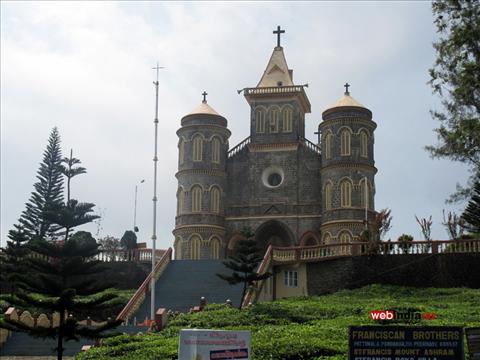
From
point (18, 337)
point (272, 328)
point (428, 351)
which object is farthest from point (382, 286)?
point (428, 351)

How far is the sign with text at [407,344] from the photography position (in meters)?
11.5

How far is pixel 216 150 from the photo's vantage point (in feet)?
143

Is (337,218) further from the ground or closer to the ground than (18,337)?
further from the ground

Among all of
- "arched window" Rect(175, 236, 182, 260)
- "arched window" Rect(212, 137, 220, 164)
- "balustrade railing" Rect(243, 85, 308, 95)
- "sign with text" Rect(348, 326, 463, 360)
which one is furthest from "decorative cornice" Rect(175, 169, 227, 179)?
"sign with text" Rect(348, 326, 463, 360)

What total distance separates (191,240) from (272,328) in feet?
73.0

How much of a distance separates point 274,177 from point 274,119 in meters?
3.20

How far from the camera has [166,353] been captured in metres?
17.4

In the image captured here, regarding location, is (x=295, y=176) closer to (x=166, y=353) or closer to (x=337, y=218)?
(x=337, y=218)

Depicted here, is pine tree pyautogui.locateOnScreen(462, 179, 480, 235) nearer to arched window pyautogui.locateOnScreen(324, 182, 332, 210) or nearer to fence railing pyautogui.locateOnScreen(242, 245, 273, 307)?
arched window pyautogui.locateOnScreen(324, 182, 332, 210)

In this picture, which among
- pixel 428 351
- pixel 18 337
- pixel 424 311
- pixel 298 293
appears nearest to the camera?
pixel 428 351

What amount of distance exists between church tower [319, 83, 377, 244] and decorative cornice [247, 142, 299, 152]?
1966 mm

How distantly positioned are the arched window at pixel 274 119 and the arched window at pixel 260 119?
17.0 inches

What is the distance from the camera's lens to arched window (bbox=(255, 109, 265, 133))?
146ft

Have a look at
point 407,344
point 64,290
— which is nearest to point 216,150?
point 64,290
